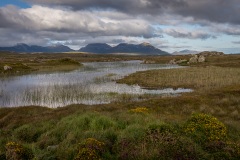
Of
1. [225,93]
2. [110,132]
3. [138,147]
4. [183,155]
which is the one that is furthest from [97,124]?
[225,93]

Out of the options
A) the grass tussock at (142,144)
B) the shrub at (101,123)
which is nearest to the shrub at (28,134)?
the grass tussock at (142,144)

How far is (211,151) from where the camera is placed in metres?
10.3

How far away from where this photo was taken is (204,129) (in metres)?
12.0

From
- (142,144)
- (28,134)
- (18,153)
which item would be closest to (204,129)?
(142,144)

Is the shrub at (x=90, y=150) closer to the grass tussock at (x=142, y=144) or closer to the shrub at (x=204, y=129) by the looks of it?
the grass tussock at (x=142, y=144)

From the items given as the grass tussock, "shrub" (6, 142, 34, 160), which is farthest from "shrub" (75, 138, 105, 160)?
"shrub" (6, 142, 34, 160)

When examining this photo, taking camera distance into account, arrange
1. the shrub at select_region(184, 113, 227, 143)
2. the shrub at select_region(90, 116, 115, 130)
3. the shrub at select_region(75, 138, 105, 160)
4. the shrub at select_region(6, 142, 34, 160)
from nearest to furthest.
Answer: the shrub at select_region(75, 138, 105, 160) < the shrub at select_region(6, 142, 34, 160) < the shrub at select_region(184, 113, 227, 143) < the shrub at select_region(90, 116, 115, 130)

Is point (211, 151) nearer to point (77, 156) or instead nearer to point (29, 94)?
point (77, 156)

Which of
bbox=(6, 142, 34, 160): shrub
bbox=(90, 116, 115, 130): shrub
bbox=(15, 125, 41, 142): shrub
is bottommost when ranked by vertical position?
→ bbox=(15, 125, 41, 142): shrub

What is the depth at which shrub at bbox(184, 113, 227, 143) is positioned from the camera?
11405 millimetres

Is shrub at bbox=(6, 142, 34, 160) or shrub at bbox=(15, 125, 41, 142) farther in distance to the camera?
shrub at bbox=(15, 125, 41, 142)

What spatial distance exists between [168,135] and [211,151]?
1.85m

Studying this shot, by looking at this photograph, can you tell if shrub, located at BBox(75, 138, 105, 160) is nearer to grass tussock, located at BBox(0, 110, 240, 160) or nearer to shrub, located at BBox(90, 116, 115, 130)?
grass tussock, located at BBox(0, 110, 240, 160)

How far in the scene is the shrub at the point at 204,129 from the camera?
11.4 m
